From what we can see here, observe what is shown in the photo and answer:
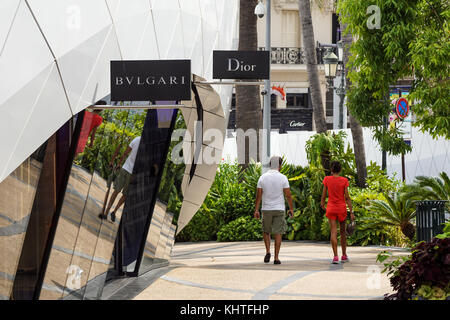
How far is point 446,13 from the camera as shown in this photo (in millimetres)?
12281

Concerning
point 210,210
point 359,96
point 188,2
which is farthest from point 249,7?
point 188,2

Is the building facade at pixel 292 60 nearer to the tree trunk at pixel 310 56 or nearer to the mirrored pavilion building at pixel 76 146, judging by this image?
the tree trunk at pixel 310 56

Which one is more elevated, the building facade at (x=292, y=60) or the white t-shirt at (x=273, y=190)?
the building facade at (x=292, y=60)

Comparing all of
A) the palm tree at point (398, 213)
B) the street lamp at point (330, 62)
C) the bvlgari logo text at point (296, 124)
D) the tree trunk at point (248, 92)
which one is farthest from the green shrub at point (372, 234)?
the bvlgari logo text at point (296, 124)

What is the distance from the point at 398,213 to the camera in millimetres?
16391

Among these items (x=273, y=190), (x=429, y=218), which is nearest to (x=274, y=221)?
(x=273, y=190)

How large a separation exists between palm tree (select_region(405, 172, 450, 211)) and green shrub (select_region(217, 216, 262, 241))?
4422mm

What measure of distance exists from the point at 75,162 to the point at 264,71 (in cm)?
444

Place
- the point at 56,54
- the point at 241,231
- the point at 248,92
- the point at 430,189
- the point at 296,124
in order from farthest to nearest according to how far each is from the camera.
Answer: the point at 296,124
the point at 248,92
the point at 241,231
the point at 430,189
the point at 56,54

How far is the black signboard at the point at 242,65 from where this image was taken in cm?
1101

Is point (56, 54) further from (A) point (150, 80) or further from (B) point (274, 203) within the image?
(B) point (274, 203)

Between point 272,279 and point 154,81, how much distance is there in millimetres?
3466

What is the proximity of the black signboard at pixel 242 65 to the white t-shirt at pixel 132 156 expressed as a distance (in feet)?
6.61
